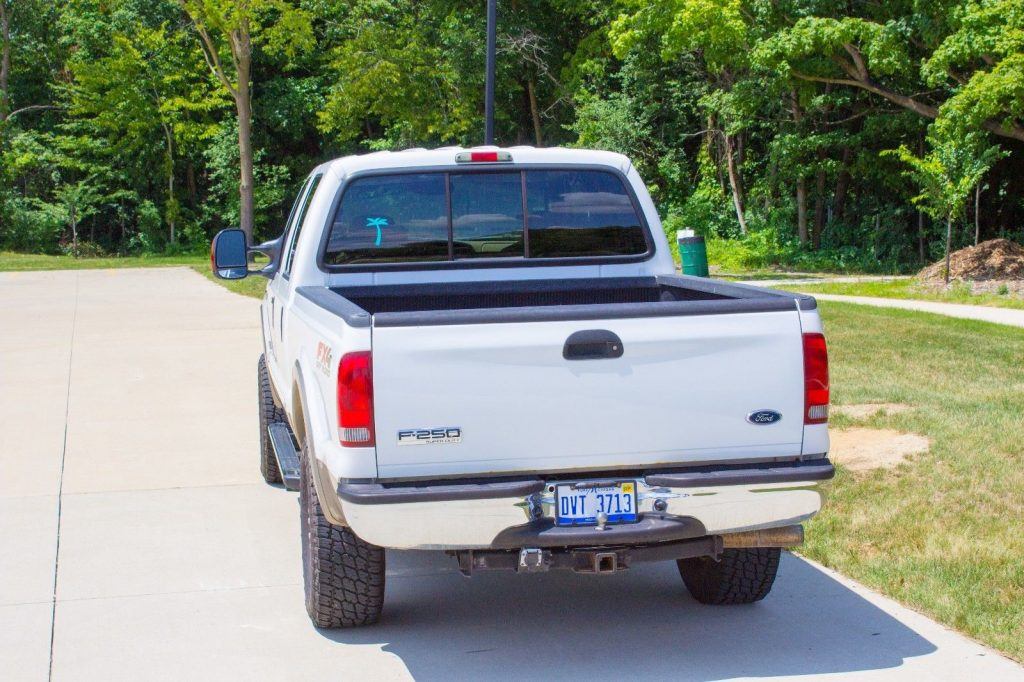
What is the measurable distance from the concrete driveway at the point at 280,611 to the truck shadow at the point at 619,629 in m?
0.01

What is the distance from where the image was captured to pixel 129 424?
9.87 meters

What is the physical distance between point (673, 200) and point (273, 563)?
1111 inches

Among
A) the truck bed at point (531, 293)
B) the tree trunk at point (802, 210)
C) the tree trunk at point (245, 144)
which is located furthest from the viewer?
the tree trunk at point (245, 144)

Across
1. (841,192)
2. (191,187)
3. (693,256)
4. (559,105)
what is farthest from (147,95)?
(693,256)

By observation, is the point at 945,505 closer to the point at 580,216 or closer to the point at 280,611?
the point at 580,216

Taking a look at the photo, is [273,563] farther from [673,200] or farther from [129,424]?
[673,200]

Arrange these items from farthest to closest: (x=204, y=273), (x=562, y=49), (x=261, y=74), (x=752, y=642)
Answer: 1. (x=261, y=74)
2. (x=562, y=49)
3. (x=204, y=273)
4. (x=752, y=642)

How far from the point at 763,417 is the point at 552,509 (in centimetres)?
83

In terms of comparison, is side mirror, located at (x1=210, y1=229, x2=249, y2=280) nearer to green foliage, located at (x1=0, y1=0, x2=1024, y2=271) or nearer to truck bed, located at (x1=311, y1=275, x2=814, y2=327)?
truck bed, located at (x1=311, y1=275, x2=814, y2=327)

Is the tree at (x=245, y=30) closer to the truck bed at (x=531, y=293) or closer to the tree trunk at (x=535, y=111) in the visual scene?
the tree trunk at (x=535, y=111)

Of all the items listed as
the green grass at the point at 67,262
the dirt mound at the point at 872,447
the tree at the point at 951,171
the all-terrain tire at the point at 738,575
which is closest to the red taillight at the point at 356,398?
the all-terrain tire at the point at 738,575

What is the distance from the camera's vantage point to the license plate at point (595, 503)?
4.32 metres

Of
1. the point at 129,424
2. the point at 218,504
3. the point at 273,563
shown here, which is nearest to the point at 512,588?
the point at 273,563

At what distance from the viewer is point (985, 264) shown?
2100 centimetres
